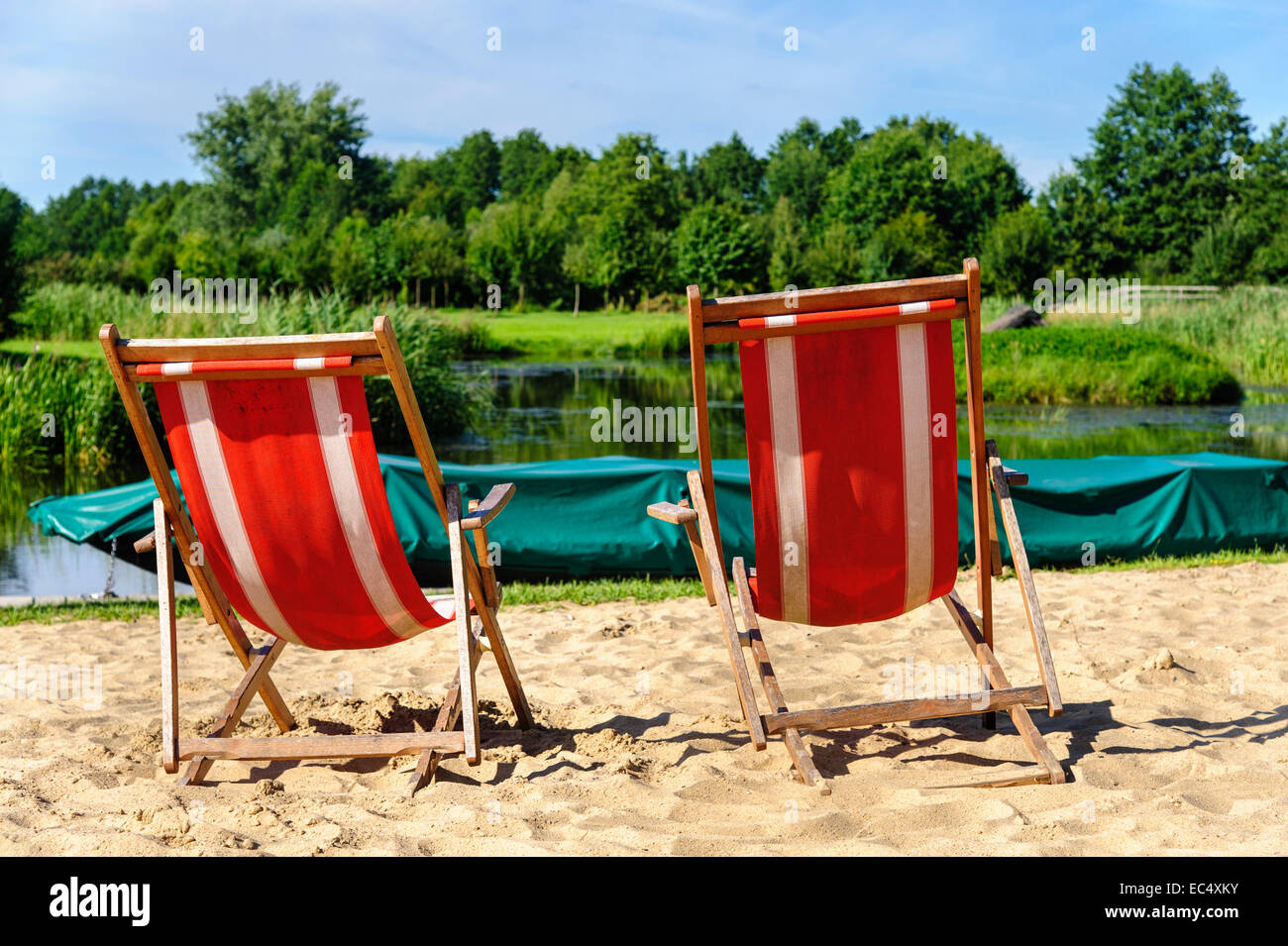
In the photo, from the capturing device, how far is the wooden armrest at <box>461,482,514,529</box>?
298cm

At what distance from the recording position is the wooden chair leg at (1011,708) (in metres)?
2.86

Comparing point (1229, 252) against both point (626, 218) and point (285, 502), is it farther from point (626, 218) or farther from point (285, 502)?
point (285, 502)

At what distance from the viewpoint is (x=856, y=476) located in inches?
121

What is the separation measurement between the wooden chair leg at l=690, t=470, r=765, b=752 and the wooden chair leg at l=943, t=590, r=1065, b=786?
69 centimetres

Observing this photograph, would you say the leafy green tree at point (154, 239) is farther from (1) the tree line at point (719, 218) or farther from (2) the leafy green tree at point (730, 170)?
(2) the leafy green tree at point (730, 170)

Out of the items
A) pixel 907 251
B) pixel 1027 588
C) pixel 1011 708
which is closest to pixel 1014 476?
pixel 1027 588

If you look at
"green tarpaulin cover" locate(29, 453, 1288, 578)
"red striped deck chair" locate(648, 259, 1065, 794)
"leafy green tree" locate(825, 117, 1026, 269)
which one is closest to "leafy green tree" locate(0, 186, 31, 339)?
"green tarpaulin cover" locate(29, 453, 1288, 578)

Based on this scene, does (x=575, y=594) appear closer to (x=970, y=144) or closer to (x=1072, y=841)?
(x=1072, y=841)

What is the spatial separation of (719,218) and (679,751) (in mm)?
38501

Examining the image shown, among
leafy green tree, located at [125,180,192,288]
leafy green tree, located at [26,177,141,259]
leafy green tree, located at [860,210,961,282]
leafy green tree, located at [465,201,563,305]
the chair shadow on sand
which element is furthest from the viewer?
leafy green tree, located at [26,177,141,259]

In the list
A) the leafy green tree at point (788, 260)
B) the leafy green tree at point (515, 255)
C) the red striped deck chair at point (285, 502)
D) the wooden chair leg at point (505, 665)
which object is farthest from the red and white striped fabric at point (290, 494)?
the leafy green tree at point (788, 260)

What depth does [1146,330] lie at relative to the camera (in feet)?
67.5

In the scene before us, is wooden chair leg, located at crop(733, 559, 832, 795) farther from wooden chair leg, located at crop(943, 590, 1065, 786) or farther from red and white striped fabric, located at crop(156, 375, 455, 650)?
red and white striped fabric, located at crop(156, 375, 455, 650)

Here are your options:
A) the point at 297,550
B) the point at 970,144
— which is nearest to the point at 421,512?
the point at 297,550
